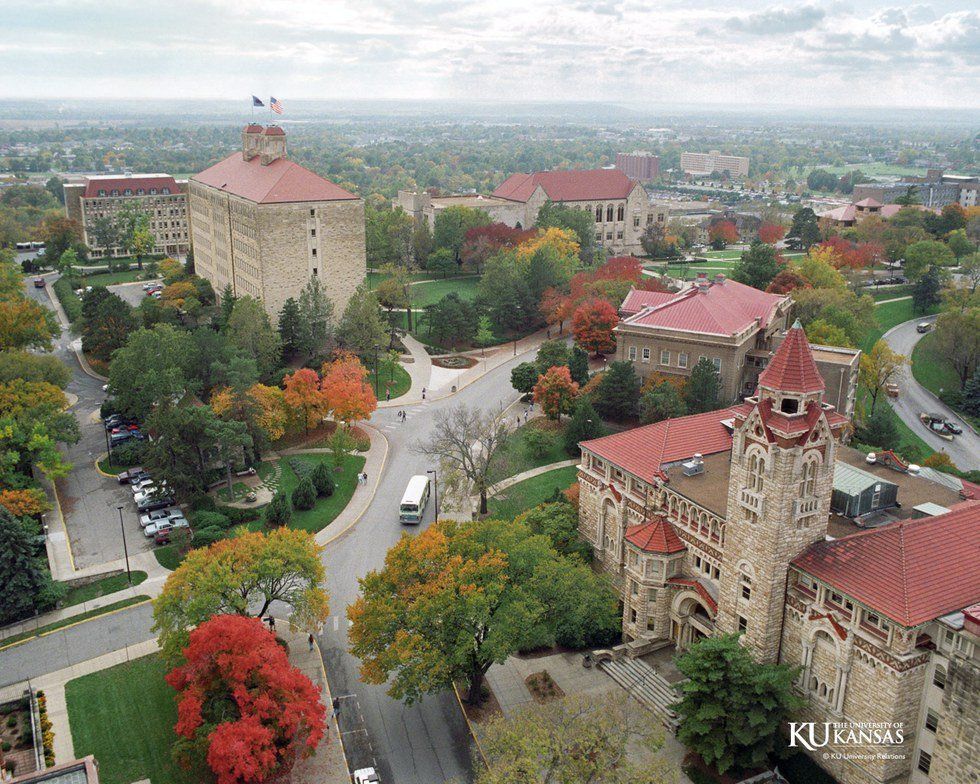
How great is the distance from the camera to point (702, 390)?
225ft

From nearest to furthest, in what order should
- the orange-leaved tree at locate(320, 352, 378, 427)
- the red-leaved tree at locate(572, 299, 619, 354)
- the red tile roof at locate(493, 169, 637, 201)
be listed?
the orange-leaved tree at locate(320, 352, 378, 427) → the red-leaved tree at locate(572, 299, 619, 354) → the red tile roof at locate(493, 169, 637, 201)

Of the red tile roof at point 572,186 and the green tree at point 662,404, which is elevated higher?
the red tile roof at point 572,186

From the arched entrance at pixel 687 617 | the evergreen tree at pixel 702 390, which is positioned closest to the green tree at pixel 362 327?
the evergreen tree at pixel 702 390

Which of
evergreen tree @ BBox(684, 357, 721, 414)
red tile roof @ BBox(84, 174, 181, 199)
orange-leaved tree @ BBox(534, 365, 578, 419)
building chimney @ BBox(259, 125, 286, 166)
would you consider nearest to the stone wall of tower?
evergreen tree @ BBox(684, 357, 721, 414)

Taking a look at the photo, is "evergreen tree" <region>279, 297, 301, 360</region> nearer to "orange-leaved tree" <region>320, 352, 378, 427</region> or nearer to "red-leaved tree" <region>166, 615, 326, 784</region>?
"orange-leaved tree" <region>320, 352, 378, 427</region>

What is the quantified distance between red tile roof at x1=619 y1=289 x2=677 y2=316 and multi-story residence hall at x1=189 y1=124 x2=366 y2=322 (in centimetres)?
3039

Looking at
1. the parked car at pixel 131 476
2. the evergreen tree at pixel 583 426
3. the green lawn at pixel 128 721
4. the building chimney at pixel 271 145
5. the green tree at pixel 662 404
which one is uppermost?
the building chimney at pixel 271 145

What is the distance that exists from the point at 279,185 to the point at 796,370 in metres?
67.4

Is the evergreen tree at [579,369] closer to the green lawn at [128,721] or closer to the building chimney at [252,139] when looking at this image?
the green lawn at [128,721]

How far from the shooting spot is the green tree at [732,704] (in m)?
35.5

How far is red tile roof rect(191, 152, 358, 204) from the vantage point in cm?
8850

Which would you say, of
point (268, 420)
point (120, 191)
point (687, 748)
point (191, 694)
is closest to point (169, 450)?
point (268, 420)

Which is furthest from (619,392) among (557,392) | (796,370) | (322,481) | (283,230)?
(283,230)

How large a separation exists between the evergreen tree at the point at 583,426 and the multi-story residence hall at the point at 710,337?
10.5m
